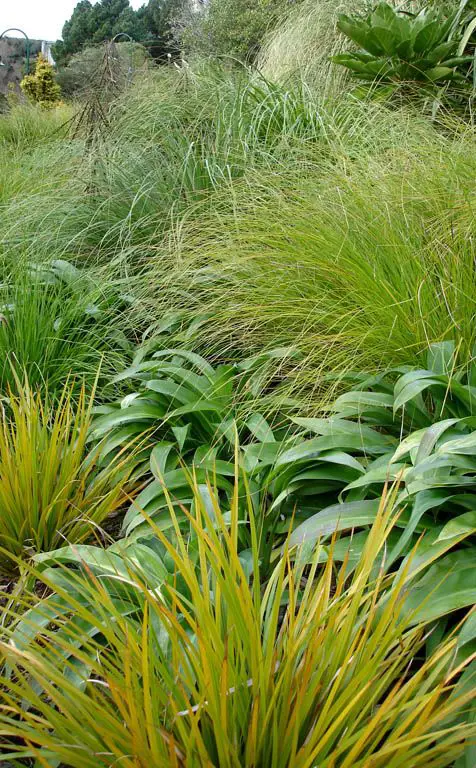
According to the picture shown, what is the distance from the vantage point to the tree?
46.5 feet

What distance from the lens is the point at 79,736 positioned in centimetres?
102

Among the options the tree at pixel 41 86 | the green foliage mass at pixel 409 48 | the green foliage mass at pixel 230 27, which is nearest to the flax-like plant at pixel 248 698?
the green foliage mass at pixel 409 48

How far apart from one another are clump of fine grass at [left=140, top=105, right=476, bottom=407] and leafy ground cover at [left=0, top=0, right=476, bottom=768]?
1 centimetres

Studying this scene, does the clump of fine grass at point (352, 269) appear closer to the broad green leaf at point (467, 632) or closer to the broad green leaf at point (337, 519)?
the broad green leaf at point (337, 519)

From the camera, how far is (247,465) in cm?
176

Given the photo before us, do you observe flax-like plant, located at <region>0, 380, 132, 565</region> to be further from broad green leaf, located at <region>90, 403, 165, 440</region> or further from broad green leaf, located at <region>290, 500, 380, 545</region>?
broad green leaf, located at <region>290, 500, 380, 545</region>

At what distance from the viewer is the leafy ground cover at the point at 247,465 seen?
3.28 ft

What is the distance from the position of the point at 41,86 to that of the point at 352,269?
48.2 ft

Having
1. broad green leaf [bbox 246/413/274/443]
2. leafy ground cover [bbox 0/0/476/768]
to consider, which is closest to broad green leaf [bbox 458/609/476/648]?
leafy ground cover [bbox 0/0/476/768]

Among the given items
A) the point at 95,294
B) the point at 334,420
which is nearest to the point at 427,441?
the point at 334,420

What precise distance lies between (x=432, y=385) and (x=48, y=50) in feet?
112

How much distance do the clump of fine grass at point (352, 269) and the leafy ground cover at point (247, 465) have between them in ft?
0.05

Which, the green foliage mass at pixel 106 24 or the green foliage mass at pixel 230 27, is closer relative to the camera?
the green foliage mass at pixel 230 27

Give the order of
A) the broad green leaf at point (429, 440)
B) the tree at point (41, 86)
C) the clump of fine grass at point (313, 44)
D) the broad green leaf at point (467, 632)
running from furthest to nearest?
the tree at point (41, 86) → the clump of fine grass at point (313, 44) → the broad green leaf at point (429, 440) → the broad green leaf at point (467, 632)
